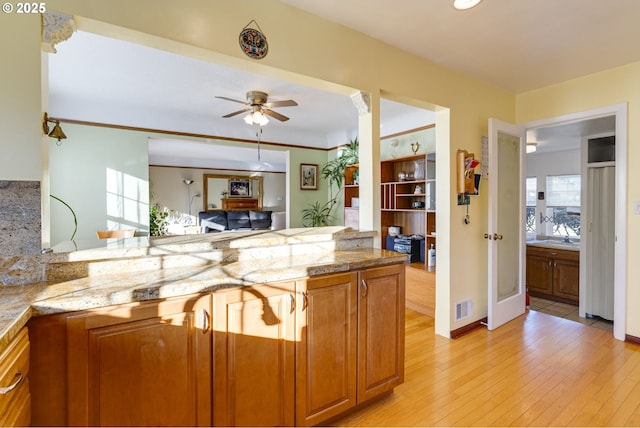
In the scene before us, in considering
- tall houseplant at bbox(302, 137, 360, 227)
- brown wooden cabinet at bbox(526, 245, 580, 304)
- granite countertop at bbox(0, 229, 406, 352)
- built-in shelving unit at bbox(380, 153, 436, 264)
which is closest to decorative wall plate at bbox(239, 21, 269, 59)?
granite countertop at bbox(0, 229, 406, 352)

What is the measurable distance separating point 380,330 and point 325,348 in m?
0.38

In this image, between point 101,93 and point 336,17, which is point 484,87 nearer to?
point 336,17

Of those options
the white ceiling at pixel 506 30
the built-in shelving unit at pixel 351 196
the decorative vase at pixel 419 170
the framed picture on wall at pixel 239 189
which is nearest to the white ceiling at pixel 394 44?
the white ceiling at pixel 506 30

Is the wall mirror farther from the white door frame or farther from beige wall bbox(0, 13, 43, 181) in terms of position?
the white door frame

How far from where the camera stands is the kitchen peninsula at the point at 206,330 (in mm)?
1126

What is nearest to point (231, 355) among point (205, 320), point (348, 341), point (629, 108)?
point (205, 320)

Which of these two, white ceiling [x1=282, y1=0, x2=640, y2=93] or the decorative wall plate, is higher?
white ceiling [x1=282, y1=0, x2=640, y2=93]

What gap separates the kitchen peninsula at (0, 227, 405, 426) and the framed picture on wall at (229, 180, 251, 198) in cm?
748

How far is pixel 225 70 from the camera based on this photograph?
2955 millimetres

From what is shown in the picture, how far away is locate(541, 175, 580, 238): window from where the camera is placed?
5.17 metres

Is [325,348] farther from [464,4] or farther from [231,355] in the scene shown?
[464,4]

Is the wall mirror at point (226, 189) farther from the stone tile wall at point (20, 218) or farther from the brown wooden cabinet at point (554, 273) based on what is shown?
the stone tile wall at point (20, 218)

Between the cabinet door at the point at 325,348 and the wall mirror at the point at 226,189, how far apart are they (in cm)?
781

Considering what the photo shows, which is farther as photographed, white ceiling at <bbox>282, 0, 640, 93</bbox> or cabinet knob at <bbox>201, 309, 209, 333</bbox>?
white ceiling at <bbox>282, 0, 640, 93</bbox>
